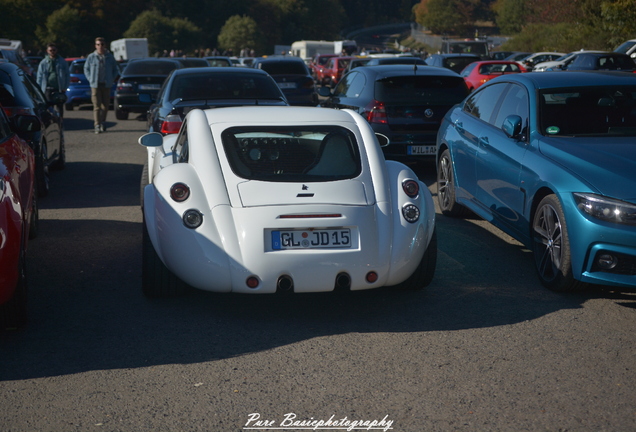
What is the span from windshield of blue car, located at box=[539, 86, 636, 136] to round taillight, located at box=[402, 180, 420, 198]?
1.58 metres

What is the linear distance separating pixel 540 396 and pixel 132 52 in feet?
187

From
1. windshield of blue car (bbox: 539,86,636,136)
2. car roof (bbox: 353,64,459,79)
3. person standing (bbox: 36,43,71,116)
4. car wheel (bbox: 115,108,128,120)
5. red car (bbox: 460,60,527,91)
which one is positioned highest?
windshield of blue car (bbox: 539,86,636,136)

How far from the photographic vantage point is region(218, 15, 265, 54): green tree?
3617 inches

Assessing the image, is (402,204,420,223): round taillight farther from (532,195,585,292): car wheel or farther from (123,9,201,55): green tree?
(123,9,201,55): green tree

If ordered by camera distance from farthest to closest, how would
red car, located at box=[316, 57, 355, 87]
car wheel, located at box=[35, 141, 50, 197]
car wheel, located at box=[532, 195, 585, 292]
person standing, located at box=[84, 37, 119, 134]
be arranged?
red car, located at box=[316, 57, 355, 87]
person standing, located at box=[84, 37, 119, 134]
car wheel, located at box=[35, 141, 50, 197]
car wheel, located at box=[532, 195, 585, 292]

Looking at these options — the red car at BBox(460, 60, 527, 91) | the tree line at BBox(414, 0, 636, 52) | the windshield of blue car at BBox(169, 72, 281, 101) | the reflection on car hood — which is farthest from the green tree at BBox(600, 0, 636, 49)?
the reflection on car hood

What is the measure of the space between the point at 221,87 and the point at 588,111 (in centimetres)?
531

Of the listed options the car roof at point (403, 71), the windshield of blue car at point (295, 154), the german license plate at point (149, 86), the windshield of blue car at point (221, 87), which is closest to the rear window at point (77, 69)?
the german license plate at point (149, 86)

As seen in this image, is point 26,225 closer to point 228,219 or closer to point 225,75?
point 228,219

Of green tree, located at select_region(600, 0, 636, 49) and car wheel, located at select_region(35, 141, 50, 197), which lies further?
green tree, located at select_region(600, 0, 636, 49)

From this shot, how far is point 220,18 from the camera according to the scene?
102 metres

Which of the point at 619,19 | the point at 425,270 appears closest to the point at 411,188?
the point at 425,270

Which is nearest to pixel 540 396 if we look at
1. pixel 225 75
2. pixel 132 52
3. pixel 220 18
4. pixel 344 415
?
pixel 344 415

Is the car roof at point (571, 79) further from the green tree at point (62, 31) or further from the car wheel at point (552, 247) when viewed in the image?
the green tree at point (62, 31)
